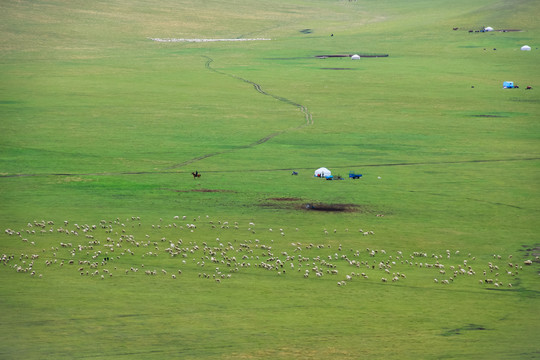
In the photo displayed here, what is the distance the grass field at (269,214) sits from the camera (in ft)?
63.8

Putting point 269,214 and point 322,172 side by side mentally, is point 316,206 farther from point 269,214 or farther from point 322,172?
point 322,172

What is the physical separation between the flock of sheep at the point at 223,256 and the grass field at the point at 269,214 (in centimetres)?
10

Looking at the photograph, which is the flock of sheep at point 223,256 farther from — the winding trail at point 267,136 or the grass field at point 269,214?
the winding trail at point 267,136

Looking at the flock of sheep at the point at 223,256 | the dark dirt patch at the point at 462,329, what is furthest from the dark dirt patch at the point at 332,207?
the dark dirt patch at the point at 462,329

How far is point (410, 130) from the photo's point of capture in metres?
48.9

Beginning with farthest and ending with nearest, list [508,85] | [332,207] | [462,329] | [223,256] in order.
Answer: [508,85] → [332,207] → [223,256] → [462,329]

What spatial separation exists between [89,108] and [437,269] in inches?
1511

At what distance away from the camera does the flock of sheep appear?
76.9ft

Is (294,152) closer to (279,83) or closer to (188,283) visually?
(188,283)

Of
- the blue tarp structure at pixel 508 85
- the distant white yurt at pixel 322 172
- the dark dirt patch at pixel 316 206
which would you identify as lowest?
the dark dirt patch at pixel 316 206

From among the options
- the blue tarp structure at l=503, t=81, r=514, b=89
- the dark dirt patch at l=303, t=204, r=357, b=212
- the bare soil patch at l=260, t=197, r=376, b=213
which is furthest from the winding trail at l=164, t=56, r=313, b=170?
the blue tarp structure at l=503, t=81, r=514, b=89

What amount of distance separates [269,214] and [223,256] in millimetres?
5622

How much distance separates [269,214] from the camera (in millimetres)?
30219

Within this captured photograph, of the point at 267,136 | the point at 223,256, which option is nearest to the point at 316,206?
the point at 223,256
